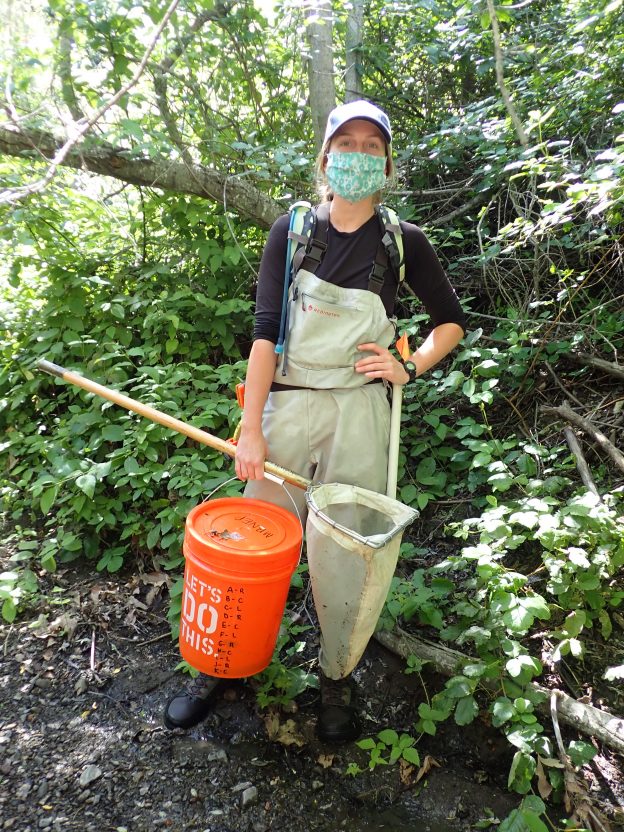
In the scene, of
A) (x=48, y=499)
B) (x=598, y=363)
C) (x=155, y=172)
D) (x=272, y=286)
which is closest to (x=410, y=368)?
(x=272, y=286)

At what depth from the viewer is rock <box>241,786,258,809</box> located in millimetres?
1999

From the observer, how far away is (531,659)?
1.98m

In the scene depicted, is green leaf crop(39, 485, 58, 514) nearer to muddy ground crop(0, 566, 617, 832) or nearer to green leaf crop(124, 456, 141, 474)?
green leaf crop(124, 456, 141, 474)

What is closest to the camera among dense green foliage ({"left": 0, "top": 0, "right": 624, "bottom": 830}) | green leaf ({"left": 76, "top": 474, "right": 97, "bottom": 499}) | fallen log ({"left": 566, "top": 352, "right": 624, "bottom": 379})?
dense green foliage ({"left": 0, "top": 0, "right": 624, "bottom": 830})

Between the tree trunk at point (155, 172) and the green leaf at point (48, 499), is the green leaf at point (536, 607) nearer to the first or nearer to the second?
the green leaf at point (48, 499)

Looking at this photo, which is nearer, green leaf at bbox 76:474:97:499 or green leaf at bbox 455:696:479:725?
green leaf at bbox 455:696:479:725

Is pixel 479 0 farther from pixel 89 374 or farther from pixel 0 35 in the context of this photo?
pixel 89 374

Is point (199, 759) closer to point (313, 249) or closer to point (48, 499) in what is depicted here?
point (48, 499)

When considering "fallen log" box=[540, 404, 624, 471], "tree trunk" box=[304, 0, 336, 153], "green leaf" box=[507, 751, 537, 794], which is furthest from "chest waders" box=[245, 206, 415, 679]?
"tree trunk" box=[304, 0, 336, 153]

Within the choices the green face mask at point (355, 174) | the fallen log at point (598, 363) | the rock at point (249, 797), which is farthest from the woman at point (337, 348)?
the fallen log at point (598, 363)

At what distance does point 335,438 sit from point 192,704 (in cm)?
122

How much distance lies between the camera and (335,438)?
219cm

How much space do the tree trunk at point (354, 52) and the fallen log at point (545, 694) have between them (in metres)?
4.47

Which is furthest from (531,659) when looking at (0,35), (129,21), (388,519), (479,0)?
(0,35)
